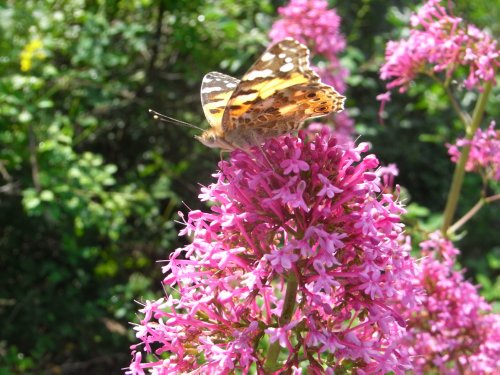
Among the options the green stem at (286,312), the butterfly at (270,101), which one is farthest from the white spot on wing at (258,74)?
the green stem at (286,312)

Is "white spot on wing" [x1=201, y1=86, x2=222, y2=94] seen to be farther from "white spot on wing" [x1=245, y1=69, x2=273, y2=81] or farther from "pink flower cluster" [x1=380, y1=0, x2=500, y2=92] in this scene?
"pink flower cluster" [x1=380, y1=0, x2=500, y2=92]

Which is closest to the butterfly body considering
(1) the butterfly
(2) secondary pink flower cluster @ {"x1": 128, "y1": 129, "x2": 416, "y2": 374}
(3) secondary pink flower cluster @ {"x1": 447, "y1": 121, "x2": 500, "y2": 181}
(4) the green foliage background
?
(1) the butterfly

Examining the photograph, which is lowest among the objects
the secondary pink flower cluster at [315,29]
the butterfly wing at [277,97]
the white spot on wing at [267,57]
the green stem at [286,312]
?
the secondary pink flower cluster at [315,29]

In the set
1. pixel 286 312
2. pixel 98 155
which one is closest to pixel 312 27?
pixel 98 155

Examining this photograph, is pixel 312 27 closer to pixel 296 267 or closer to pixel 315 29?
pixel 315 29

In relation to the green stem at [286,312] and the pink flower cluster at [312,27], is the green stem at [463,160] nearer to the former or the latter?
the pink flower cluster at [312,27]

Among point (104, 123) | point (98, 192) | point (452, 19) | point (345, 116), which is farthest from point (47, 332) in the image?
point (452, 19)

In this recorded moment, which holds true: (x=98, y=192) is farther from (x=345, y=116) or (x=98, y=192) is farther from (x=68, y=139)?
(x=345, y=116)
